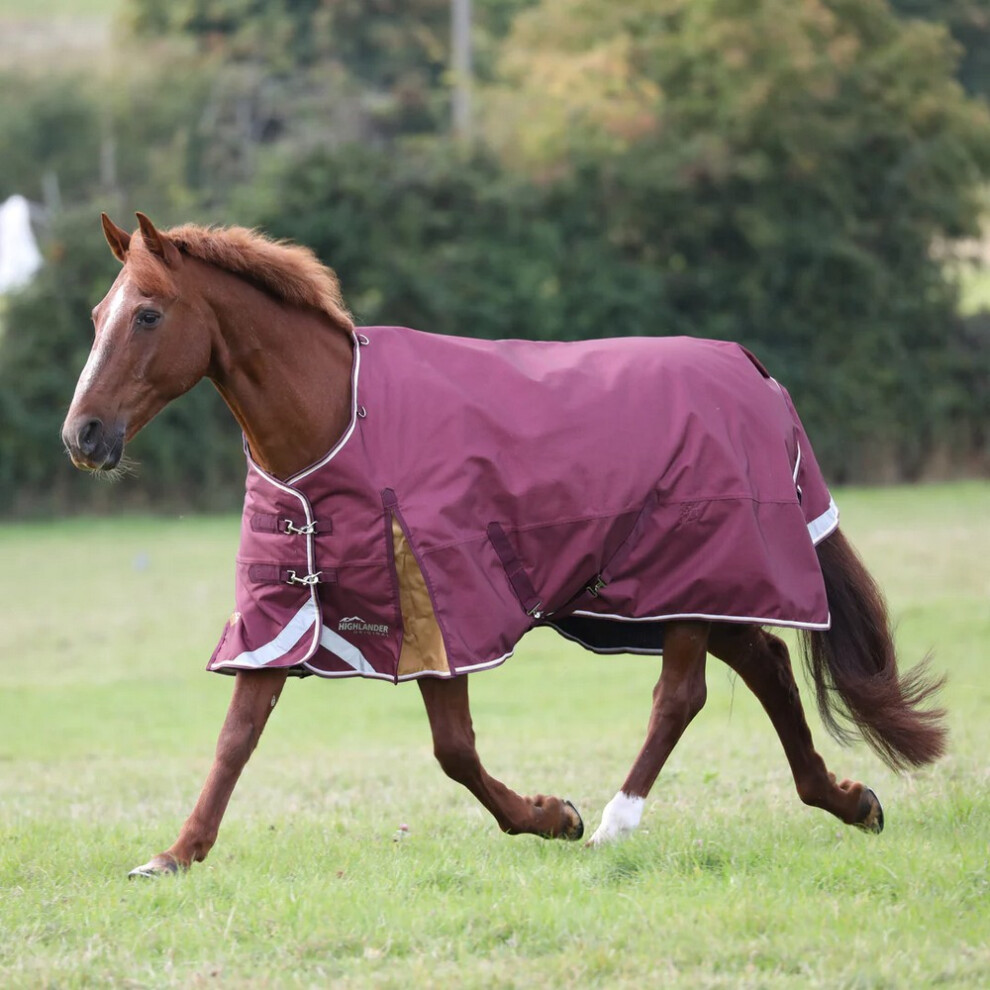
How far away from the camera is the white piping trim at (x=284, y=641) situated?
13.9ft

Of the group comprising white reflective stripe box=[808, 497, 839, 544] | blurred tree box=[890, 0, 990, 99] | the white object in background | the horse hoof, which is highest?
blurred tree box=[890, 0, 990, 99]

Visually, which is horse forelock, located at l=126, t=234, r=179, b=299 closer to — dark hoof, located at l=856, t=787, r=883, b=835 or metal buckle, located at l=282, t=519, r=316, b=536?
metal buckle, located at l=282, t=519, r=316, b=536

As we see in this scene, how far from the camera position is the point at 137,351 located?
4043 millimetres

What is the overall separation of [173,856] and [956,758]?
349cm

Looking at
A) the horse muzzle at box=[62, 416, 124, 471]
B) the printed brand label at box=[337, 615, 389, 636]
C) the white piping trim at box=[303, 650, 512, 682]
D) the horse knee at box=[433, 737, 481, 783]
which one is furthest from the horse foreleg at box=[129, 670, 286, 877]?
the horse muzzle at box=[62, 416, 124, 471]

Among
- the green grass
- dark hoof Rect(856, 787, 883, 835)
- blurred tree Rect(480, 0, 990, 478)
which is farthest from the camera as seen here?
the green grass

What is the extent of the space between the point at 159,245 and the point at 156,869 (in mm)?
1646

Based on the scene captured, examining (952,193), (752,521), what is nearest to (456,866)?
(752,521)

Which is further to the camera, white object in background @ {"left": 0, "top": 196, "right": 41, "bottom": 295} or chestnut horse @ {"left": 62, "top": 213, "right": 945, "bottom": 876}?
white object in background @ {"left": 0, "top": 196, "right": 41, "bottom": 295}

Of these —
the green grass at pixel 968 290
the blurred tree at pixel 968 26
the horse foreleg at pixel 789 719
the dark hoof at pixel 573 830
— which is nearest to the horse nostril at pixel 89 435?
the dark hoof at pixel 573 830

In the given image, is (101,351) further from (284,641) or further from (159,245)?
(284,641)

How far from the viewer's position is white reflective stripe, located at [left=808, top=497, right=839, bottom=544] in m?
4.89

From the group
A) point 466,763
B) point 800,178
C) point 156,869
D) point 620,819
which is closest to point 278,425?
point 466,763

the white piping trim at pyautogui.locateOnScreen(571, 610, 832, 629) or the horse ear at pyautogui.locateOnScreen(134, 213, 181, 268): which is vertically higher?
the horse ear at pyautogui.locateOnScreen(134, 213, 181, 268)
